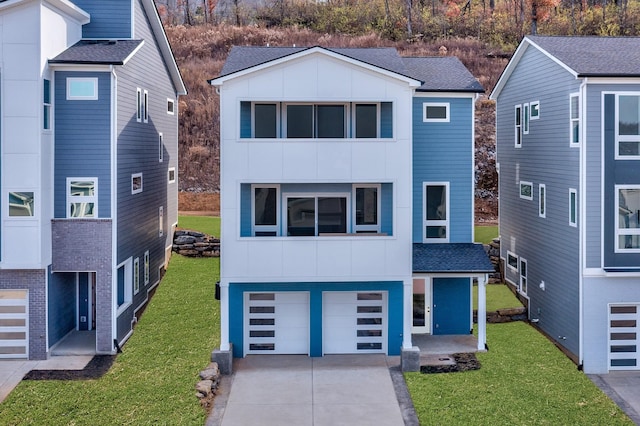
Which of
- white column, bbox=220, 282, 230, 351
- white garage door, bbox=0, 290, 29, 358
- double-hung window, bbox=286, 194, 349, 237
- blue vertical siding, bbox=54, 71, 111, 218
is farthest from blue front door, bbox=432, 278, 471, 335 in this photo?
white garage door, bbox=0, 290, 29, 358

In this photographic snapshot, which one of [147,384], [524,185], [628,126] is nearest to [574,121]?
[628,126]

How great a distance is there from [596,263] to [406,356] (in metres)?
5.52

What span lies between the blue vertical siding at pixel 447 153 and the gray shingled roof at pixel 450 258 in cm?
92

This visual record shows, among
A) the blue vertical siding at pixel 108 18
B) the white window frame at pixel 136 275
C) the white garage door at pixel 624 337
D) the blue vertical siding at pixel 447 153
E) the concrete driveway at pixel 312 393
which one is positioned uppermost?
the blue vertical siding at pixel 108 18

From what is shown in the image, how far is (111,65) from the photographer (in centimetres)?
1584

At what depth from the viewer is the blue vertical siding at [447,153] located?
1748 cm

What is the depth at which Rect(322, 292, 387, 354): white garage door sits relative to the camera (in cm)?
1661

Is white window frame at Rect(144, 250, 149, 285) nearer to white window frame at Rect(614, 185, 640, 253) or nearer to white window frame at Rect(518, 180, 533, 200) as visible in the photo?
white window frame at Rect(518, 180, 533, 200)

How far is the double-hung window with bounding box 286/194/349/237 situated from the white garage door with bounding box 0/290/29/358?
727cm

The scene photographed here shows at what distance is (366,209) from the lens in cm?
1678

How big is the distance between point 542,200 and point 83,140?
13842 millimetres

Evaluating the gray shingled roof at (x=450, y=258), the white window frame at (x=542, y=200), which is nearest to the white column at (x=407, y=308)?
the gray shingled roof at (x=450, y=258)

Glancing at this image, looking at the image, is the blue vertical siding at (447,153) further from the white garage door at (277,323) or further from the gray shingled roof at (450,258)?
the white garage door at (277,323)

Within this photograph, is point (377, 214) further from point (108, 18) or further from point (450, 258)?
point (108, 18)
